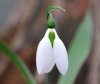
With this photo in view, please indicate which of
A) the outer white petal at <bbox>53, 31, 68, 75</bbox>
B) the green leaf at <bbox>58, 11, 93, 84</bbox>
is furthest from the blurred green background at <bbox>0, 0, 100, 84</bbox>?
the outer white petal at <bbox>53, 31, 68, 75</bbox>

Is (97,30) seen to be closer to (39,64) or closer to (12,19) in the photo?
(12,19)

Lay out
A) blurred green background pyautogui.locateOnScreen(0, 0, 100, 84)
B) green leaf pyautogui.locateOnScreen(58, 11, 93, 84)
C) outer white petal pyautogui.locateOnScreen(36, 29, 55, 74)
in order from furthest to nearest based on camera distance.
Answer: blurred green background pyautogui.locateOnScreen(0, 0, 100, 84), green leaf pyautogui.locateOnScreen(58, 11, 93, 84), outer white petal pyautogui.locateOnScreen(36, 29, 55, 74)

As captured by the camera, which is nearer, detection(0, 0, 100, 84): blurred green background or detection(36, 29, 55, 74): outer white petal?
detection(36, 29, 55, 74): outer white petal

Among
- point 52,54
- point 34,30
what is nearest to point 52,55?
point 52,54

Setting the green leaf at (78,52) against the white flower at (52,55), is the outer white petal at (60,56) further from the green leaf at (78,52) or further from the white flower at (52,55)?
the green leaf at (78,52)

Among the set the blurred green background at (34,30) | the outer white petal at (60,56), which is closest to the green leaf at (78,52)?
the blurred green background at (34,30)

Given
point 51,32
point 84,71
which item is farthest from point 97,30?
point 51,32

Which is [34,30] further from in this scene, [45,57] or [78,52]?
[45,57]

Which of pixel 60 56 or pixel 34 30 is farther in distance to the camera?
pixel 34 30

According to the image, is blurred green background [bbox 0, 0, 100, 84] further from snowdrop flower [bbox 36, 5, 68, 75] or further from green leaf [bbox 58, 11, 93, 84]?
snowdrop flower [bbox 36, 5, 68, 75]
